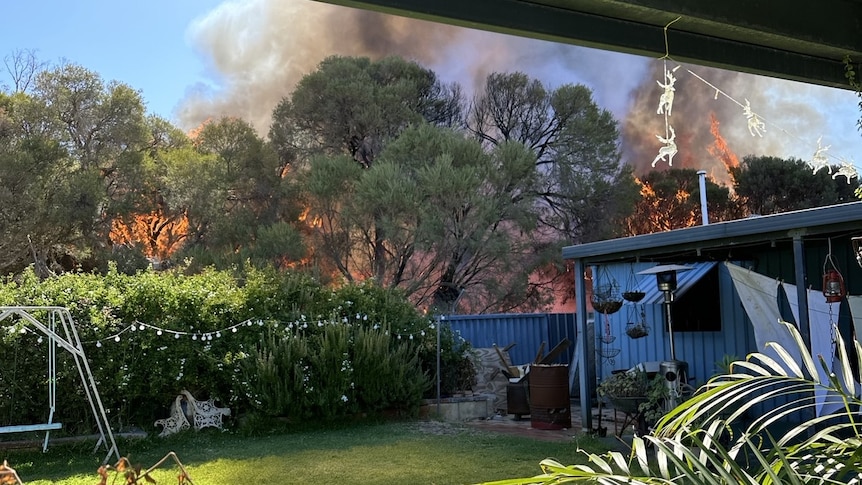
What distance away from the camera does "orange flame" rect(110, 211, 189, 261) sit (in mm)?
23906

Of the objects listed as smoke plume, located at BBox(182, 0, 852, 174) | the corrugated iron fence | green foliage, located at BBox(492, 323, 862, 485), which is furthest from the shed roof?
smoke plume, located at BBox(182, 0, 852, 174)

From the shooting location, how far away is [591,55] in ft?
129

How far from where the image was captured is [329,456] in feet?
25.6

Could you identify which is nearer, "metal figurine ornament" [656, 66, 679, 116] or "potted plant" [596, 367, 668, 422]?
"metal figurine ornament" [656, 66, 679, 116]

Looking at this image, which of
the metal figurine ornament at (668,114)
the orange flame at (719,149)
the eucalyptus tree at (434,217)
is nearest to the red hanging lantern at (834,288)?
the metal figurine ornament at (668,114)

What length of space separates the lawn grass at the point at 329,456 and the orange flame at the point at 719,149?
108ft

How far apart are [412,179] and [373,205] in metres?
1.32

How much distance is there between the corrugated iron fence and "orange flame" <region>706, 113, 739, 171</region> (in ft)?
87.7

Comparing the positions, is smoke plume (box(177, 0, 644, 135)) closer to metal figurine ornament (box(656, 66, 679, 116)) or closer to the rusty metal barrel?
the rusty metal barrel

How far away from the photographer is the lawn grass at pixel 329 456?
22.4 feet

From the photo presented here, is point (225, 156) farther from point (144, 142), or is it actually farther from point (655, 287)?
point (655, 287)

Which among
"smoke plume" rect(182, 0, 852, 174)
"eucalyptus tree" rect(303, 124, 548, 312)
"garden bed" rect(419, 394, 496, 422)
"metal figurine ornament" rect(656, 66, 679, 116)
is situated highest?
"smoke plume" rect(182, 0, 852, 174)

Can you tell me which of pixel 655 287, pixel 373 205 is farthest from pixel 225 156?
pixel 655 287

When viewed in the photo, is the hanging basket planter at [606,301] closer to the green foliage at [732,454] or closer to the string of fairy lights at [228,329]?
the string of fairy lights at [228,329]
